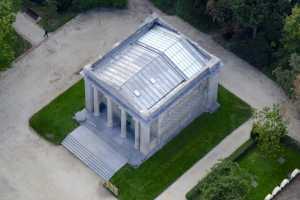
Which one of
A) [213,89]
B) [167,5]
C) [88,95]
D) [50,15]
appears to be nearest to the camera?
[88,95]

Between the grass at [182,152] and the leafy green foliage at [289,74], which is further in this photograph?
the leafy green foliage at [289,74]

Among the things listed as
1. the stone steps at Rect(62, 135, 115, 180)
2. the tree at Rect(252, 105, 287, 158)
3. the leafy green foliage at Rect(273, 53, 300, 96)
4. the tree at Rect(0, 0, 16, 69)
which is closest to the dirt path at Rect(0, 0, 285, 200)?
the stone steps at Rect(62, 135, 115, 180)

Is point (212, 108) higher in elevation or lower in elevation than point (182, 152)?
higher

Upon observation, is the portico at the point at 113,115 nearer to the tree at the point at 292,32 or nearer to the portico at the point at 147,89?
the portico at the point at 147,89

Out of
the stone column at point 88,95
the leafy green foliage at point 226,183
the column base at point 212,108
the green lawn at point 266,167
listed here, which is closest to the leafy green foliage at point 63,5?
the stone column at point 88,95

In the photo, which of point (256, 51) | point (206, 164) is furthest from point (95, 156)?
point (256, 51)

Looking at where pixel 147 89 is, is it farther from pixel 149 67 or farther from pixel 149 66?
pixel 149 66
